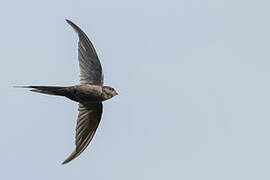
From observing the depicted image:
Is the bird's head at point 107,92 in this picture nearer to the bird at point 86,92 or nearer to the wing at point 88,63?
the bird at point 86,92

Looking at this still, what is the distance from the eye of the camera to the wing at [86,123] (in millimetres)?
10625

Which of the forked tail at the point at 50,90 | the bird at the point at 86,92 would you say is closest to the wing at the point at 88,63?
the bird at the point at 86,92

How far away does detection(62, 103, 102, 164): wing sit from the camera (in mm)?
10625

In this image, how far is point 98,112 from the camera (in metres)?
10.9

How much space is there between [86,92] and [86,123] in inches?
34.3

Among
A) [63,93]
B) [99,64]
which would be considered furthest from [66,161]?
[99,64]

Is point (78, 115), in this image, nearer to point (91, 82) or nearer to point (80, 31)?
point (91, 82)

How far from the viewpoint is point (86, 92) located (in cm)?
1021

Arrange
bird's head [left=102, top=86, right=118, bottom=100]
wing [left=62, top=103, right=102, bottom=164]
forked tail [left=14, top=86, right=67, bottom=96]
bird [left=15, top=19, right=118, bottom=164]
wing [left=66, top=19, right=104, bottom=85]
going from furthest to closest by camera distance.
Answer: wing [left=62, top=103, right=102, bottom=164]
bird's head [left=102, top=86, right=118, bottom=100]
wing [left=66, top=19, right=104, bottom=85]
bird [left=15, top=19, right=118, bottom=164]
forked tail [left=14, top=86, right=67, bottom=96]

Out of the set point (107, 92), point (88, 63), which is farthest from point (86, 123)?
point (88, 63)

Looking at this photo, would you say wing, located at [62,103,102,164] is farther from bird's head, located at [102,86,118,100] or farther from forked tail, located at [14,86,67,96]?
forked tail, located at [14,86,67,96]

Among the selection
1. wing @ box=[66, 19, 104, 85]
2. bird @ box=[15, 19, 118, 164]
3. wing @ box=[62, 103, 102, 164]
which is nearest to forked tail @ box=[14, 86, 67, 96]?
bird @ box=[15, 19, 118, 164]

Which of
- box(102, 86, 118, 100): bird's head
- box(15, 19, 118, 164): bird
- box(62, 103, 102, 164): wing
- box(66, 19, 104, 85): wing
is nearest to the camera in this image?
box(15, 19, 118, 164): bird

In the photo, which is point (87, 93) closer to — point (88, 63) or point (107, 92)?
point (107, 92)
